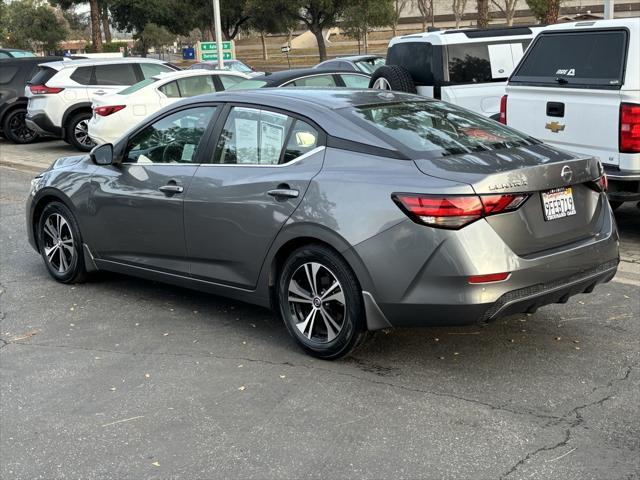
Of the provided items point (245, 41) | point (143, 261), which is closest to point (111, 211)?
point (143, 261)

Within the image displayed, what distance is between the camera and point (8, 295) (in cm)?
676

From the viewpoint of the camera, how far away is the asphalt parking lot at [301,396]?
3.83 metres

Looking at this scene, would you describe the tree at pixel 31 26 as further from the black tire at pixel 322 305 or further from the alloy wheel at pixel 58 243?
the black tire at pixel 322 305

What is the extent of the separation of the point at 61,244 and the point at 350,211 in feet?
10.3

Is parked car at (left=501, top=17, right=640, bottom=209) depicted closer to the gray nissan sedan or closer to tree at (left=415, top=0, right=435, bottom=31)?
the gray nissan sedan

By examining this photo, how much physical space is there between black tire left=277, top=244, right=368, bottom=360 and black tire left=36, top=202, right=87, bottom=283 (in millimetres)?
2213

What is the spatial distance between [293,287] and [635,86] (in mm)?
3769

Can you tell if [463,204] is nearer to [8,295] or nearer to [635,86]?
[635,86]

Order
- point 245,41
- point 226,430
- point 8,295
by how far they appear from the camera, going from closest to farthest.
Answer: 1. point 226,430
2. point 8,295
3. point 245,41

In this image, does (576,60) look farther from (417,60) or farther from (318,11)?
(318,11)

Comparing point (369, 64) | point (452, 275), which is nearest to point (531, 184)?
point (452, 275)

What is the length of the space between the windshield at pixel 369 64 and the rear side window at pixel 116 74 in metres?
4.51

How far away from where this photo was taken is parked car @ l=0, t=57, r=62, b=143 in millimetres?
18703

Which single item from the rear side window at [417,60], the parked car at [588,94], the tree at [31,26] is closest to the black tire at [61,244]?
the parked car at [588,94]
